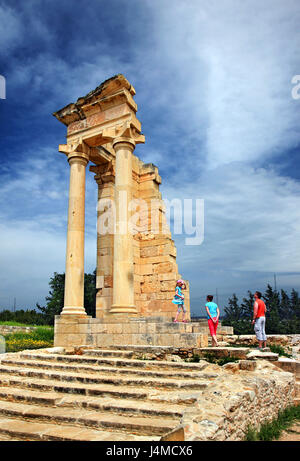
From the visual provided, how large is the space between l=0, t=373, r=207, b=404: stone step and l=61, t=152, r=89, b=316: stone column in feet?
18.6

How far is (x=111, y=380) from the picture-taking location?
7.93m

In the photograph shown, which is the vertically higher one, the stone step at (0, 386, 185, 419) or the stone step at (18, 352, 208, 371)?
the stone step at (18, 352, 208, 371)

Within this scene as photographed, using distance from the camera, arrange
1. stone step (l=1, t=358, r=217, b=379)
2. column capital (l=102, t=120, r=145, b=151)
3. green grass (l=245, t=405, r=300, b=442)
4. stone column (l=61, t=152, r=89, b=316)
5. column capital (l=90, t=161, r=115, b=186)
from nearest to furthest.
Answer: green grass (l=245, t=405, r=300, b=442) → stone step (l=1, t=358, r=217, b=379) → stone column (l=61, t=152, r=89, b=316) → column capital (l=102, t=120, r=145, b=151) → column capital (l=90, t=161, r=115, b=186)

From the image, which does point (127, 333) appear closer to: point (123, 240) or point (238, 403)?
point (123, 240)

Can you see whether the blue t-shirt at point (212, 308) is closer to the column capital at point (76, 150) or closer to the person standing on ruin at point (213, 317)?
the person standing on ruin at point (213, 317)

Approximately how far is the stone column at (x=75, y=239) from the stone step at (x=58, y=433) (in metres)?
8.28

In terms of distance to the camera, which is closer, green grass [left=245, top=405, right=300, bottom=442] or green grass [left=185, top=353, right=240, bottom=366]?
green grass [left=245, top=405, right=300, bottom=442]

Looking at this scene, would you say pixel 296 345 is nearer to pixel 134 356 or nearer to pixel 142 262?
pixel 142 262

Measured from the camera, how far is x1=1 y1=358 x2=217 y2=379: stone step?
7918 mm

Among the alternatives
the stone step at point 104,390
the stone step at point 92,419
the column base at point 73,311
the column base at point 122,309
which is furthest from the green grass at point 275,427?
the column base at point 73,311

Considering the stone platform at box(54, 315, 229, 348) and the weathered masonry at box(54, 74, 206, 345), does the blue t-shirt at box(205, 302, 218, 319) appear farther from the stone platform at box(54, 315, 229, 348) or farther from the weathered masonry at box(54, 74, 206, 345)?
the weathered masonry at box(54, 74, 206, 345)

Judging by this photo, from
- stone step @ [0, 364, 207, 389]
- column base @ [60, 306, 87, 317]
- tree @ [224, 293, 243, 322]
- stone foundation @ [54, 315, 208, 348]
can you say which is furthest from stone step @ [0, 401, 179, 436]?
tree @ [224, 293, 243, 322]

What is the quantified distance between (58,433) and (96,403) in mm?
1172

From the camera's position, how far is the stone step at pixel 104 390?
21.9 feet
